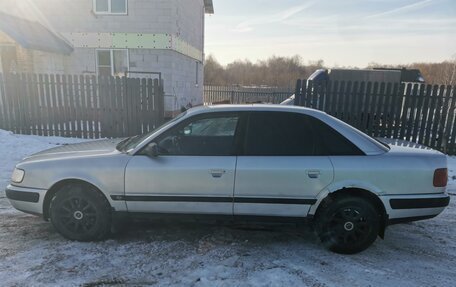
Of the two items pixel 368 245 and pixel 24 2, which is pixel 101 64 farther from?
pixel 368 245

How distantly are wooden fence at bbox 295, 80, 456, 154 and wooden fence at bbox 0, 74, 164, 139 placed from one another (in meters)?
4.28

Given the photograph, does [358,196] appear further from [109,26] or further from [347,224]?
[109,26]

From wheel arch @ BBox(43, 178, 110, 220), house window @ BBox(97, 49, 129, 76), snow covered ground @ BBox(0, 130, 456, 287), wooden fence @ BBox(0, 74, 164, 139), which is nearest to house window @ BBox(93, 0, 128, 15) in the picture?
house window @ BBox(97, 49, 129, 76)

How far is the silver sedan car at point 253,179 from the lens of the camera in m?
3.39

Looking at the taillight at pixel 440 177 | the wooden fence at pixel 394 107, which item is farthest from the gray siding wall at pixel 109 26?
the taillight at pixel 440 177

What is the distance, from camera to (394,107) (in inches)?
349

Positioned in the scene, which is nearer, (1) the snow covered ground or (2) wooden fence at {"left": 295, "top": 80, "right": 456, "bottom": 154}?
(1) the snow covered ground

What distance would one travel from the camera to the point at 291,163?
3400 millimetres

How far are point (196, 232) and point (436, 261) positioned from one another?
2.62m

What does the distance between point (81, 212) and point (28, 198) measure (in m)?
0.64

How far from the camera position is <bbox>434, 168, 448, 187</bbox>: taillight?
3420mm

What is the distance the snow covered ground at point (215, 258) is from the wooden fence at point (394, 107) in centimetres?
505

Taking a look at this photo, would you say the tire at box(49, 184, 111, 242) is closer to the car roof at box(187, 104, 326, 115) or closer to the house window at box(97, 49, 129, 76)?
the car roof at box(187, 104, 326, 115)

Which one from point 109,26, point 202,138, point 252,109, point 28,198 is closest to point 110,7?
point 109,26
